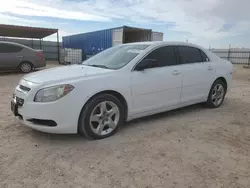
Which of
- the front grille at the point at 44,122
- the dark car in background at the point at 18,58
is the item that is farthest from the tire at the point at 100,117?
the dark car in background at the point at 18,58

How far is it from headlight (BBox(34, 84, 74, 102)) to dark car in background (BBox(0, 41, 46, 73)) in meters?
8.56

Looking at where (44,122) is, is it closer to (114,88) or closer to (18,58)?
(114,88)

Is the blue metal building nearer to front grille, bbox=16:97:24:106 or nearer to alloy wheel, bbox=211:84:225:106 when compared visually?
alloy wheel, bbox=211:84:225:106

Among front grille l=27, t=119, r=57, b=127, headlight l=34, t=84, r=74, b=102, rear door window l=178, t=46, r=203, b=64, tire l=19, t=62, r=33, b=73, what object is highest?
rear door window l=178, t=46, r=203, b=64

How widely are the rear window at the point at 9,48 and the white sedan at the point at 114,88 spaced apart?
7746 millimetres

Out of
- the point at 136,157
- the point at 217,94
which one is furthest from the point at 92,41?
the point at 136,157

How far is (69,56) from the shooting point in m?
20.5

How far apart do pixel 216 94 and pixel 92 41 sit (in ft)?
49.5

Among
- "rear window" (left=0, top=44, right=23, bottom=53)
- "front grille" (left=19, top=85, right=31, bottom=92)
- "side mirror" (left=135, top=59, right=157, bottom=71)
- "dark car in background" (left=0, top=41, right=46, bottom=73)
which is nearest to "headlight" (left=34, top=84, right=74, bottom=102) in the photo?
"front grille" (left=19, top=85, right=31, bottom=92)

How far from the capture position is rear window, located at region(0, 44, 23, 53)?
10289mm

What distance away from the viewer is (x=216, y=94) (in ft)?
17.1

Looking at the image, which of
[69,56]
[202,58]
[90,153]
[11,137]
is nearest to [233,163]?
[90,153]

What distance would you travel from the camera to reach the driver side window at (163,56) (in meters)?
3.96

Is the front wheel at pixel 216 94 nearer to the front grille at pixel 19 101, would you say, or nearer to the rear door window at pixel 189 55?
the rear door window at pixel 189 55
